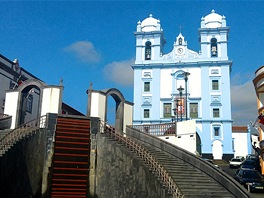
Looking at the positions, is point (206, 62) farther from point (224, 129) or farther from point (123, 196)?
point (123, 196)

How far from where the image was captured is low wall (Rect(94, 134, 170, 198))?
1483 centimetres

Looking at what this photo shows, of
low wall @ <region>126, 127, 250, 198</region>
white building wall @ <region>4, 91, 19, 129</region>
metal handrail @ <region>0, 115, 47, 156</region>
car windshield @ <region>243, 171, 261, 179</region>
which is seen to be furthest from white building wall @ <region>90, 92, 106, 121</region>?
car windshield @ <region>243, 171, 261, 179</region>

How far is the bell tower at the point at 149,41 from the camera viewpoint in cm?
5159

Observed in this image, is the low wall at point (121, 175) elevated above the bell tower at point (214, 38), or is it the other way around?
the bell tower at point (214, 38)

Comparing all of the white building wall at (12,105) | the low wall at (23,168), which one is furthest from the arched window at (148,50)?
the low wall at (23,168)

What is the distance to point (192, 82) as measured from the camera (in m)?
50.0

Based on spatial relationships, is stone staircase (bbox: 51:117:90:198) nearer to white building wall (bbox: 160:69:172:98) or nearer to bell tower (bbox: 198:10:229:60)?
white building wall (bbox: 160:69:172:98)

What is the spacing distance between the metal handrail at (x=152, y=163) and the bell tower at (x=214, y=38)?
3308 cm

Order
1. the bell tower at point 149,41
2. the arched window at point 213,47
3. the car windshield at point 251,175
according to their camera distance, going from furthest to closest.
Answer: the bell tower at point 149,41, the arched window at point 213,47, the car windshield at point 251,175

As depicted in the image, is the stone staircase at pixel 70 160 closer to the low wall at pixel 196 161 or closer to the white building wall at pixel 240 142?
the low wall at pixel 196 161

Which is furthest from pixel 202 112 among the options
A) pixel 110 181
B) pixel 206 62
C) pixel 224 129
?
pixel 110 181

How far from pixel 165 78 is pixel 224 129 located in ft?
37.6

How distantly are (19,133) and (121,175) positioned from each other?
5.77 meters

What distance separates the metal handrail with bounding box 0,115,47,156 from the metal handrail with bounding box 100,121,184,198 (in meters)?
4.22
